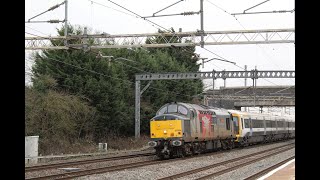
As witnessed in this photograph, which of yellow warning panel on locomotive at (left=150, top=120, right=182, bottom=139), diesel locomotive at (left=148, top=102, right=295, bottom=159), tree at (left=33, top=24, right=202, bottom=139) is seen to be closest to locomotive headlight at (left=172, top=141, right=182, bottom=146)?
diesel locomotive at (left=148, top=102, right=295, bottom=159)

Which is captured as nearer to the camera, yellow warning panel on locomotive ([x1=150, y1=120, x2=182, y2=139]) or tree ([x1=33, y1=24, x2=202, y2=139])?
yellow warning panel on locomotive ([x1=150, y1=120, x2=182, y2=139])

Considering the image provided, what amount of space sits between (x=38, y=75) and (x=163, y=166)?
1845 centimetres

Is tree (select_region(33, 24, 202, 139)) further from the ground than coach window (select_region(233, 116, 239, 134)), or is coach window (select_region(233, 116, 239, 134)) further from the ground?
tree (select_region(33, 24, 202, 139))

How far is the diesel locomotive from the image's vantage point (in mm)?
23203

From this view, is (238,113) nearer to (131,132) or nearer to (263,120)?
(263,120)

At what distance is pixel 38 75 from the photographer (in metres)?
34.5

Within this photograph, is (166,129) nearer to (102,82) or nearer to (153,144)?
(153,144)

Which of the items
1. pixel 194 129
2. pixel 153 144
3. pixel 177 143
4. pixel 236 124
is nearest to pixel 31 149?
pixel 153 144

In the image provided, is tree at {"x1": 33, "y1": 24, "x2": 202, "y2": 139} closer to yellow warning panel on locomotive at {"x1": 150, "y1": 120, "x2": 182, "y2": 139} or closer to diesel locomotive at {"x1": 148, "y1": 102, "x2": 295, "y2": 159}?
diesel locomotive at {"x1": 148, "y1": 102, "x2": 295, "y2": 159}

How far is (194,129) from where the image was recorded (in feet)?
80.4

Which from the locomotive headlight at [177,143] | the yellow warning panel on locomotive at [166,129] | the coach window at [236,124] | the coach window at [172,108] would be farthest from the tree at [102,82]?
the locomotive headlight at [177,143]

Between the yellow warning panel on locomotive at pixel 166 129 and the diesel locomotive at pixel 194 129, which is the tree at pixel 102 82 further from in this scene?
the yellow warning panel on locomotive at pixel 166 129

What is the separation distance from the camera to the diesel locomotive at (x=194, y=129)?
23.2 m
